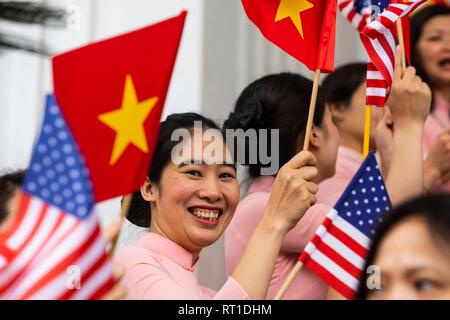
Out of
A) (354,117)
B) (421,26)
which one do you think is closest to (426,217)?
(354,117)

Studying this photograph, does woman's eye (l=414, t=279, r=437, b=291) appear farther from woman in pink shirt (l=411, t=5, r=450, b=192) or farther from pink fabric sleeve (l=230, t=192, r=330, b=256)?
woman in pink shirt (l=411, t=5, r=450, b=192)

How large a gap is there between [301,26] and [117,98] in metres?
0.94

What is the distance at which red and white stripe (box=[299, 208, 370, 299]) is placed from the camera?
360cm

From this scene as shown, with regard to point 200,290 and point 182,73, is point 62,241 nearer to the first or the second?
point 200,290

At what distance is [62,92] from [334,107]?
2211 mm

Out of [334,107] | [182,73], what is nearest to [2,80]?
[182,73]

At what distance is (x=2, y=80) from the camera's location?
575 cm

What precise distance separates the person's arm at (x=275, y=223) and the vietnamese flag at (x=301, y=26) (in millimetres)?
389

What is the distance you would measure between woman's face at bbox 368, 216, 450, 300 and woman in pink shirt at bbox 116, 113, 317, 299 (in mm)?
705

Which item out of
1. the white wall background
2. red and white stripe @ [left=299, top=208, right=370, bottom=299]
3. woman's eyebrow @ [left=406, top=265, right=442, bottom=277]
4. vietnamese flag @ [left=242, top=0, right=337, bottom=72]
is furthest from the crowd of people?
the white wall background

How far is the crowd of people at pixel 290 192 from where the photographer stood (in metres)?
2.84

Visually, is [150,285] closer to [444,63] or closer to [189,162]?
[189,162]

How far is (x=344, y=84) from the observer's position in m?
5.19
